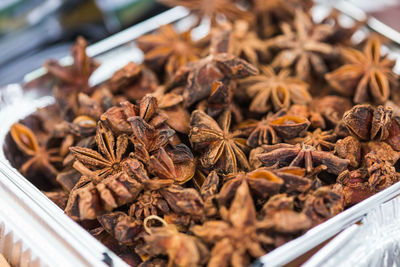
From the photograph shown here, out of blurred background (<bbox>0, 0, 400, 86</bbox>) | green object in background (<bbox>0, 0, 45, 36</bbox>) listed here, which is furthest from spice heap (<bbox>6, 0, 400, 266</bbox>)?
green object in background (<bbox>0, 0, 45, 36</bbox>)

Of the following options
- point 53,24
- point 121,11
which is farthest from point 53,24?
point 121,11

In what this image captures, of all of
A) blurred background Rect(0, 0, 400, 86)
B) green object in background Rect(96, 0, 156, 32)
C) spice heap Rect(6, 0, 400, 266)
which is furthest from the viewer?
green object in background Rect(96, 0, 156, 32)

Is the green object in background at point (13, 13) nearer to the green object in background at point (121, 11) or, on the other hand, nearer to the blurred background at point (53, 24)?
the blurred background at point (53, 24)

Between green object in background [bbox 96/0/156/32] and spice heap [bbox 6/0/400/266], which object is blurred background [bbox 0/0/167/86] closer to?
green object in background [bbox 96/0/156/32]

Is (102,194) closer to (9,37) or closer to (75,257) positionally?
(75,257)

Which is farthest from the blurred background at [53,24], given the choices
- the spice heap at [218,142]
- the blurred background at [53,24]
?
the spice heap at [218,142]

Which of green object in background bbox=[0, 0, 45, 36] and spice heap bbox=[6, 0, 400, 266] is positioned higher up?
green object in background bbox=[0, 0, 45, 36]
